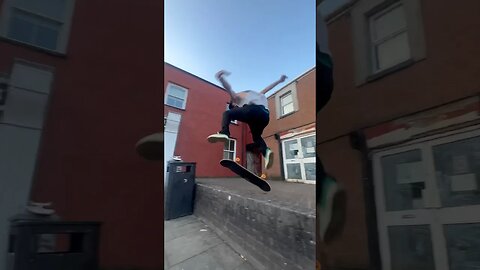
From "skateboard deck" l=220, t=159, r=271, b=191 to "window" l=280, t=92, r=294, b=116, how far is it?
0.23 metres

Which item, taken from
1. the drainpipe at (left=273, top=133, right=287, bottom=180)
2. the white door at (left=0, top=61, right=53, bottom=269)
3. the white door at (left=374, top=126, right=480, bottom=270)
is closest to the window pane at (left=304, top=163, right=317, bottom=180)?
the drainpipe at (left=273, top=133, right=287, bottom=180)

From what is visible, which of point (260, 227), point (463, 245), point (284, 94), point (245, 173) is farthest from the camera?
point (260, 227)

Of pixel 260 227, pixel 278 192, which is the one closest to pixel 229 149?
pixel 278 192

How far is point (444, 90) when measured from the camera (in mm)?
534

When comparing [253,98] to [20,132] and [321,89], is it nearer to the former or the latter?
[321,89]

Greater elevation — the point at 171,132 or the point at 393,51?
the point at 393,51

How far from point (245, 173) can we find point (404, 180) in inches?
22.6

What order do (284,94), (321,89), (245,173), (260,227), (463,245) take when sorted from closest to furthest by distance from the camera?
(463,245) < (321,89) < (284,94) < (245,173) < (260,227)

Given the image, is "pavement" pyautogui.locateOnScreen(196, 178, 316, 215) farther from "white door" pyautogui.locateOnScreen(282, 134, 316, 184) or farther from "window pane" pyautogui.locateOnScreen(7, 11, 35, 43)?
"window pane" pyautogui.locateOnScreen(7, 11, 35, 43)

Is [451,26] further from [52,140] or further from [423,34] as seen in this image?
[52,140]

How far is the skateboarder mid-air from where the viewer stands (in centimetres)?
98

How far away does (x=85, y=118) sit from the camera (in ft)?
2.19

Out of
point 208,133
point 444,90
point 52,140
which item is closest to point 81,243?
point 52,140

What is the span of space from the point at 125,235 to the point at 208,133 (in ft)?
1.44
